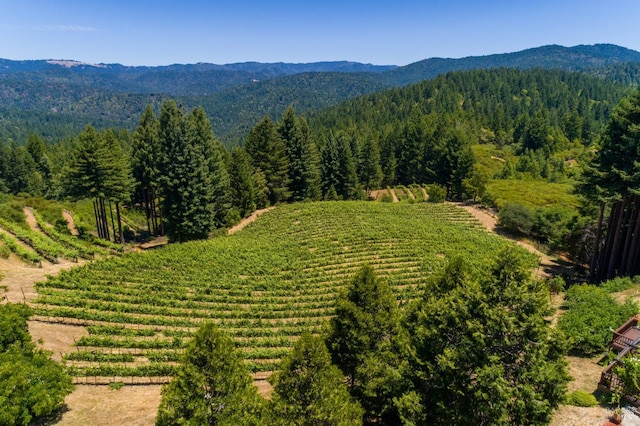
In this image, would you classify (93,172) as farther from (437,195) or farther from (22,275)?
(437,195)

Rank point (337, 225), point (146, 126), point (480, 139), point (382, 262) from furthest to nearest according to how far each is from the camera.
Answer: point (480, 139), point (146, 126), point (337, 225), point (382, 262)

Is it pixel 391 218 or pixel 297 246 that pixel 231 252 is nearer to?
pixel 297 246

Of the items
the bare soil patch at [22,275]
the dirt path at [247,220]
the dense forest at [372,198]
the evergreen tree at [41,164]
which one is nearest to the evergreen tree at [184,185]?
the dense forest at [372,198]

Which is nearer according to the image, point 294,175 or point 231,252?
point 231,252

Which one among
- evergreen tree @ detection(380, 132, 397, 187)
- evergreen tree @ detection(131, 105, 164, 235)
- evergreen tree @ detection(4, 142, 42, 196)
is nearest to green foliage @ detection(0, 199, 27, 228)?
evergreen tree @ detection(131, 105, 164, 235)

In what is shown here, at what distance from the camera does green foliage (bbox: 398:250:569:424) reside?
1141 cm

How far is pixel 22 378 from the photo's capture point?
45.2 feet

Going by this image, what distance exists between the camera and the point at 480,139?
416ft

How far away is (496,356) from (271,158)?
175ft

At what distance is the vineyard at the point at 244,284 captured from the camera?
A: 22.9 metres

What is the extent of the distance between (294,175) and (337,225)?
18.7 metres

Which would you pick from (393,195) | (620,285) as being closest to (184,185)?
(620,285)

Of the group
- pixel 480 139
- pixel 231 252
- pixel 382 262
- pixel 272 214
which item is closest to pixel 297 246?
pixel 231 252

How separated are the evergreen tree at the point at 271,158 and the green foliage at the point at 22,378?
153 feet
